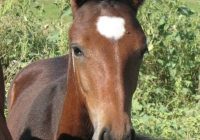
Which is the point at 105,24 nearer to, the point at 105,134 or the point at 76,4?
the point at 76,4

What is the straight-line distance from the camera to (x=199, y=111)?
20.2 feet

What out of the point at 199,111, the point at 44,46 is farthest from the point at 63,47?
the point at 199,111

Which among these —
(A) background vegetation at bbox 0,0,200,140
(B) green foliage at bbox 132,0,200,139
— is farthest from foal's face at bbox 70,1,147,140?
(B) green foliage at bbox 132,0,200,139

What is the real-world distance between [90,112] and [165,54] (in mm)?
4105

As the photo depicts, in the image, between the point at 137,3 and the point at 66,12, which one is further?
the point at 66,12

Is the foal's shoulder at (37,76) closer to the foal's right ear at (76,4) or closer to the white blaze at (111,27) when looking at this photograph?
the foal's right ear at (76,4)

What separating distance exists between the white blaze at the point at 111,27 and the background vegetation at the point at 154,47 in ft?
10.2

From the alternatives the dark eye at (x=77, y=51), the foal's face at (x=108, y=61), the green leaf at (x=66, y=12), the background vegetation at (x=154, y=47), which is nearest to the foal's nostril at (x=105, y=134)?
the foal's face at (x=108, y=61)

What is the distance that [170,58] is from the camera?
23.4 feet

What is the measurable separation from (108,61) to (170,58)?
424cm

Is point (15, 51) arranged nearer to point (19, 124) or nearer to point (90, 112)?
point (19, 124)

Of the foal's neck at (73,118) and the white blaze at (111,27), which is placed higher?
the white blaze at (111,27)

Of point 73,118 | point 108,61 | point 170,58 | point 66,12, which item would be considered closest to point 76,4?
point 108,61

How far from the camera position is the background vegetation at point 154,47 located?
6.66 metres
